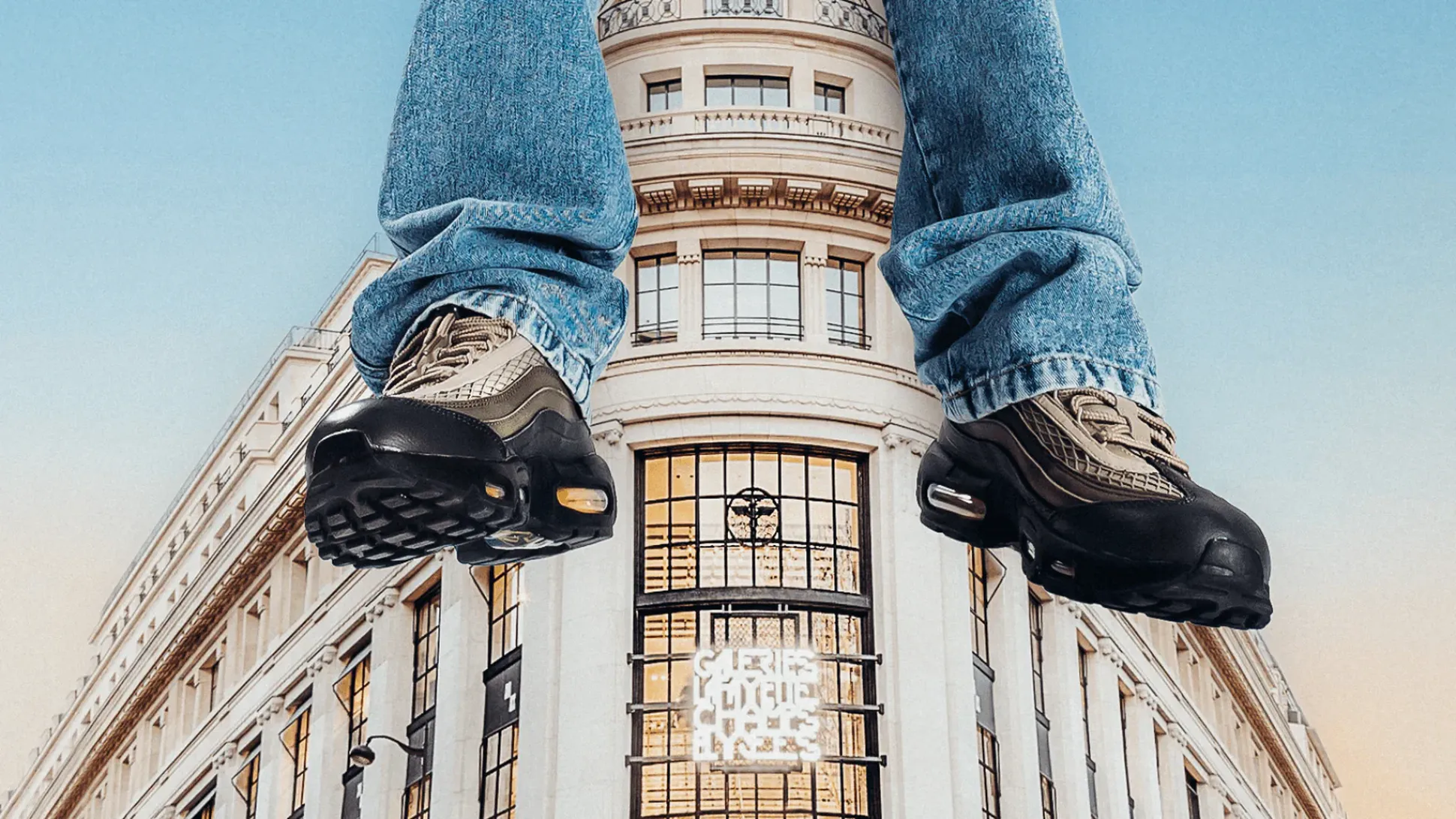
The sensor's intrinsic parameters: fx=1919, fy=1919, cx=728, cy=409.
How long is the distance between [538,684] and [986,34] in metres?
25.8

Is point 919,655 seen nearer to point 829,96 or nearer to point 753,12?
point 829,96

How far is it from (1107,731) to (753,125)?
12.8 m

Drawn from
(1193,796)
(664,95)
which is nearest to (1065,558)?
(664,95)

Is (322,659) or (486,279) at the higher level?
(322,659)

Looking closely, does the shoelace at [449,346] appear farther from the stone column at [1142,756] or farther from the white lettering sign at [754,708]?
the stone column at [1142,756]

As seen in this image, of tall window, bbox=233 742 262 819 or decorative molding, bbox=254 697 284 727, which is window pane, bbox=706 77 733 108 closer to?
decorative molding, bbox=254 697 284 727

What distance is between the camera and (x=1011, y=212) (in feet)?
6.96

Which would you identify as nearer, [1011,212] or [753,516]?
[1011,212]

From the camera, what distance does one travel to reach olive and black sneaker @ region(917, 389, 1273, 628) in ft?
7.07

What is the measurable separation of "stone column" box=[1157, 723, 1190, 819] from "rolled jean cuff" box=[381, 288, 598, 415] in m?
39.3

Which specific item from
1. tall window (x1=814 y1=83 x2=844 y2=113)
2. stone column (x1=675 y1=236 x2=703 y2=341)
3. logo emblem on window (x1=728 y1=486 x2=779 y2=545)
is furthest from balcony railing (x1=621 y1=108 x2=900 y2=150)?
logo emblem on window (x1=728 y1=486 x2=779 y2=545)

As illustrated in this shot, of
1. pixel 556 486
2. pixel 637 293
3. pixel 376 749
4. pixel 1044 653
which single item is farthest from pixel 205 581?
pixel 556 486

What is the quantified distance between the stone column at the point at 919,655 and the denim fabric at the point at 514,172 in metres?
25.3

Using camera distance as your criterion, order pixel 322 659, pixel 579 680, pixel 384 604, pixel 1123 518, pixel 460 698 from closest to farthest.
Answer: pixel 1123 518 → pixel 579 680 → pixel 460 698 → pixel 384 604 → pixel 322 659
